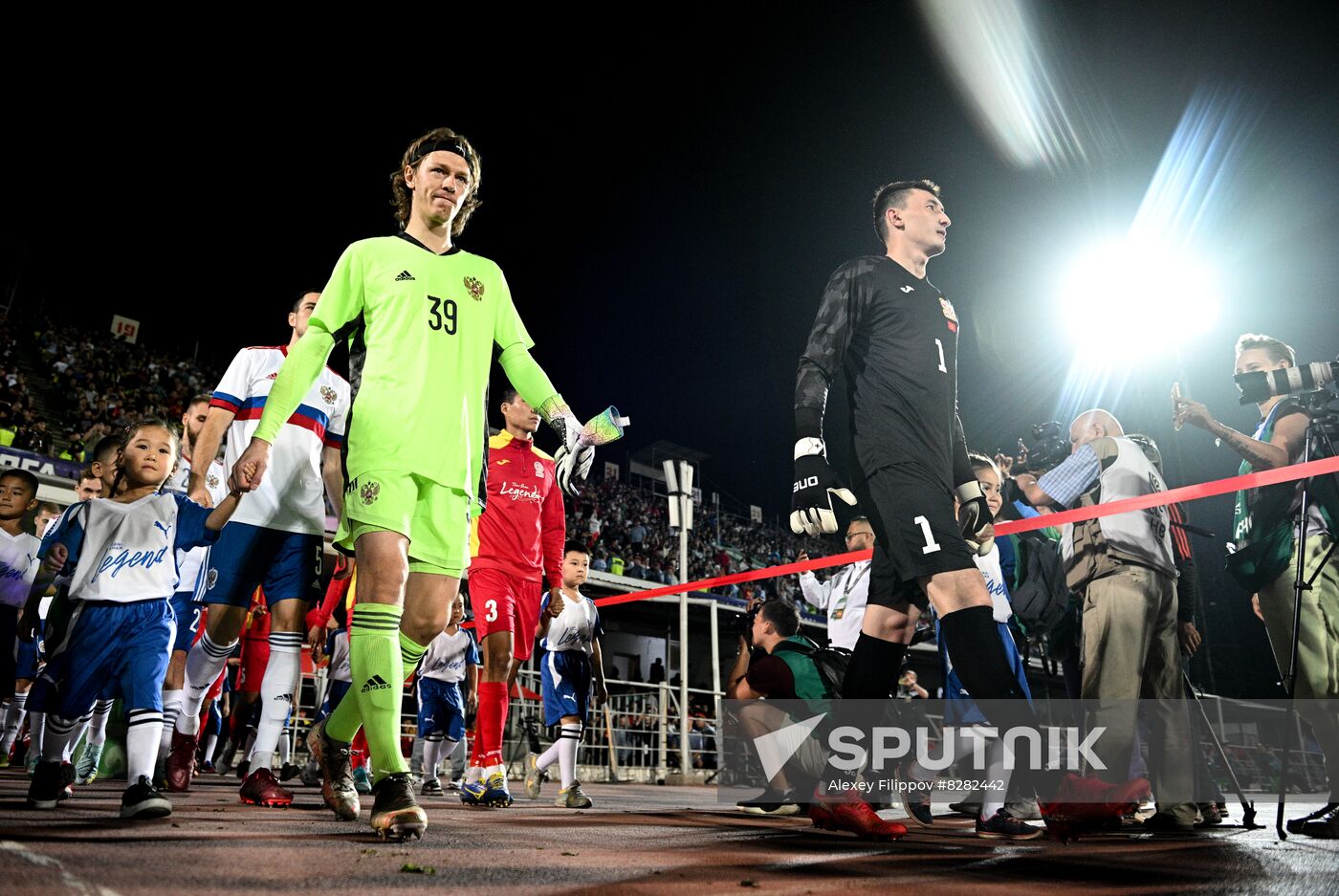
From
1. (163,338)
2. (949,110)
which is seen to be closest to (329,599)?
(949,110)

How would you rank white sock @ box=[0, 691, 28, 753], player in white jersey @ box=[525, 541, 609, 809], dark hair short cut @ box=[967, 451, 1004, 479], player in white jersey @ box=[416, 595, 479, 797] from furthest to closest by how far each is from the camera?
white sock @ box=[0, 691, 28, 753] < player in white jersey @ box=[416, 595, 479, 797] < player in white jersey @ box=[525, 541, 609, 809] < dark hair short cut @ box=[967, 451, 1004, 479]

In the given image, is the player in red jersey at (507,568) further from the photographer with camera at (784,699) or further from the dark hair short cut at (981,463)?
the dark hair short cut at (981,463)

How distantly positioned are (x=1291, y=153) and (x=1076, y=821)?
1378cm

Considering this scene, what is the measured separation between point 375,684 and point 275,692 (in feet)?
5.27

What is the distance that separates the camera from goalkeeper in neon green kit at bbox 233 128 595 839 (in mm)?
2635

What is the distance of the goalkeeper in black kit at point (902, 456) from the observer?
323cm

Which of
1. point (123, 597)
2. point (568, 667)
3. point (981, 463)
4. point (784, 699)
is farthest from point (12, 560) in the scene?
point (981, 463)

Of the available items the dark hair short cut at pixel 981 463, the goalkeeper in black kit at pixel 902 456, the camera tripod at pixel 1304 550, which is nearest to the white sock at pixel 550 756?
the goalkeeper in black kit at pixel 902 456

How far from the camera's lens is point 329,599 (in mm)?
7273

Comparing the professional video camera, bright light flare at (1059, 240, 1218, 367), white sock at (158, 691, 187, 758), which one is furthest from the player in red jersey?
bright light flare at (1059, 240, 1218, 367)

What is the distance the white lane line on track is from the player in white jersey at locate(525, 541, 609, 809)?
3713mm

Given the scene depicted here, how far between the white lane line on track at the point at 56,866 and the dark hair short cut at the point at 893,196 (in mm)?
3872

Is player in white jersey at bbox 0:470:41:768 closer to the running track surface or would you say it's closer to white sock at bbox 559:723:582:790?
the running track surface

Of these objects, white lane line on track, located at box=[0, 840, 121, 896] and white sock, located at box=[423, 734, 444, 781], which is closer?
white lane line on track, located at box=[0, 840, 121, 896]
